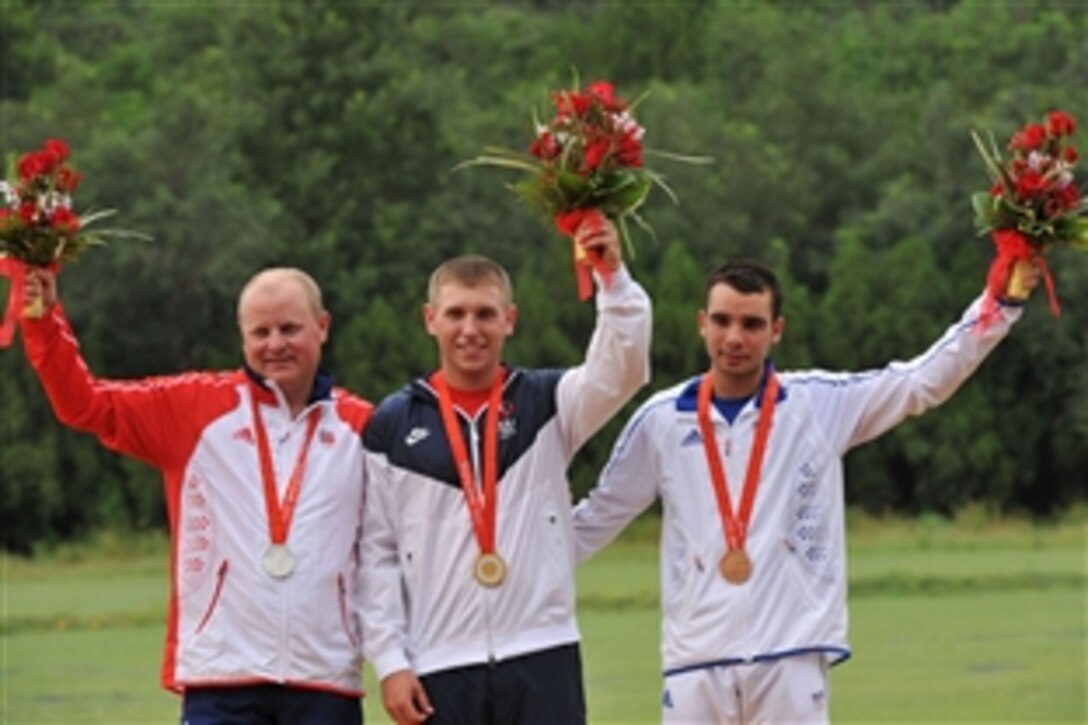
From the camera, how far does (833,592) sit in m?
9.16

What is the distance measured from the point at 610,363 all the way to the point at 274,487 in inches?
46.5

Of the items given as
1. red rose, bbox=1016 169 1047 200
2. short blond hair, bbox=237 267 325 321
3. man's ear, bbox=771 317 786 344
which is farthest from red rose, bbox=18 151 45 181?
red rose, bbox=1016 169 1047 200

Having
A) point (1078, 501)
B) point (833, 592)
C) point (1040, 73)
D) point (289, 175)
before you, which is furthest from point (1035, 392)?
point (833, 592)

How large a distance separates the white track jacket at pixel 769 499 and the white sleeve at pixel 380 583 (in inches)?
33.1

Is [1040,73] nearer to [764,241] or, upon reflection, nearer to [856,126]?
[856,126]

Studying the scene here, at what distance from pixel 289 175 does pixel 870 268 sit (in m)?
11.8

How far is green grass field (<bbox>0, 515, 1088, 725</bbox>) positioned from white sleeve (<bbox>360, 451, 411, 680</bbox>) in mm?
9187

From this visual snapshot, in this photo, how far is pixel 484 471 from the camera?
862cm

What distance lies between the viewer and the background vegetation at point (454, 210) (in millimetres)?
49281

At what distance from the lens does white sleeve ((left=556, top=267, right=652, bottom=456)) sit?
27.5 feet

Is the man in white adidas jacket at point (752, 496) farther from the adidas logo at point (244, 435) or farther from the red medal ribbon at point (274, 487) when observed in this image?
the adidas logo at point (244, 435)

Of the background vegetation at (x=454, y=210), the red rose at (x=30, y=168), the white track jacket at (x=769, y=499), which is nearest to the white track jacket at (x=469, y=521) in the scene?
the white track jacket at (x=769, y=499)

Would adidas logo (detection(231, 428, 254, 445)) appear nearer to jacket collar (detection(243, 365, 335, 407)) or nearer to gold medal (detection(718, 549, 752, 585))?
jacket collar (detection(243, 365, 335, 407))

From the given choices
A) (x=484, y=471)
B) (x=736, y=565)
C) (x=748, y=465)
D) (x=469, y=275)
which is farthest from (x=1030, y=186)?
(x=484, y=471)
